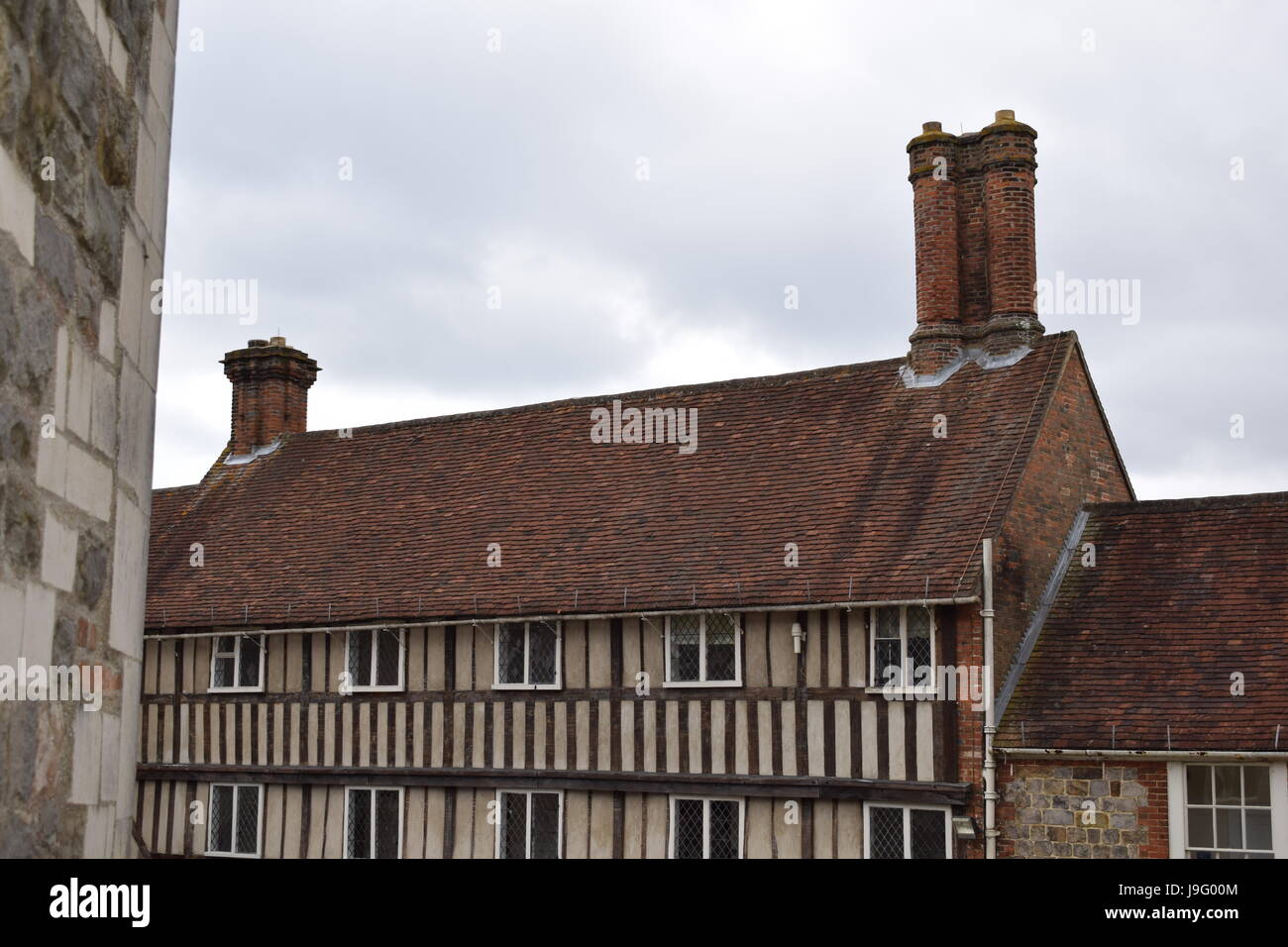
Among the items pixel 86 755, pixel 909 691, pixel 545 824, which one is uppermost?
pixel 909 691

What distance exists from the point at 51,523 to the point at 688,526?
14453 millimetres

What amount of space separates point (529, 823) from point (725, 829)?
8.28 ft

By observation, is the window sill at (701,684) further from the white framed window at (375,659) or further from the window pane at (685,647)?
the white framed window at (375,659)

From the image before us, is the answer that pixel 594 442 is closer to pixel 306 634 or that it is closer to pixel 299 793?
pixel 306 634

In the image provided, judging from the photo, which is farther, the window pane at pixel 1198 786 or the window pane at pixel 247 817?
the window pane at pixel 247 817

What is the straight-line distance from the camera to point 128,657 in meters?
2.99

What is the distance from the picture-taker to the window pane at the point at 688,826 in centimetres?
1491

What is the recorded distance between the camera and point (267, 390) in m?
23.6

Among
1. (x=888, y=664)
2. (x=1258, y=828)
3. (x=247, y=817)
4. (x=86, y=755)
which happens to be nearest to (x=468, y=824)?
(x=247, y=817)

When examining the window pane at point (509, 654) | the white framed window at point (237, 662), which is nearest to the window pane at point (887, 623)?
the window pane at point (509, 654)

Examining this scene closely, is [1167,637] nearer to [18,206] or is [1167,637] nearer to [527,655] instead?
[527,655]

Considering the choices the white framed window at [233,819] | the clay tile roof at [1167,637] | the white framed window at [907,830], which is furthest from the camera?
the white framed window at [233,819]

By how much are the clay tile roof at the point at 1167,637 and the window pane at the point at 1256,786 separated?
41 cm
